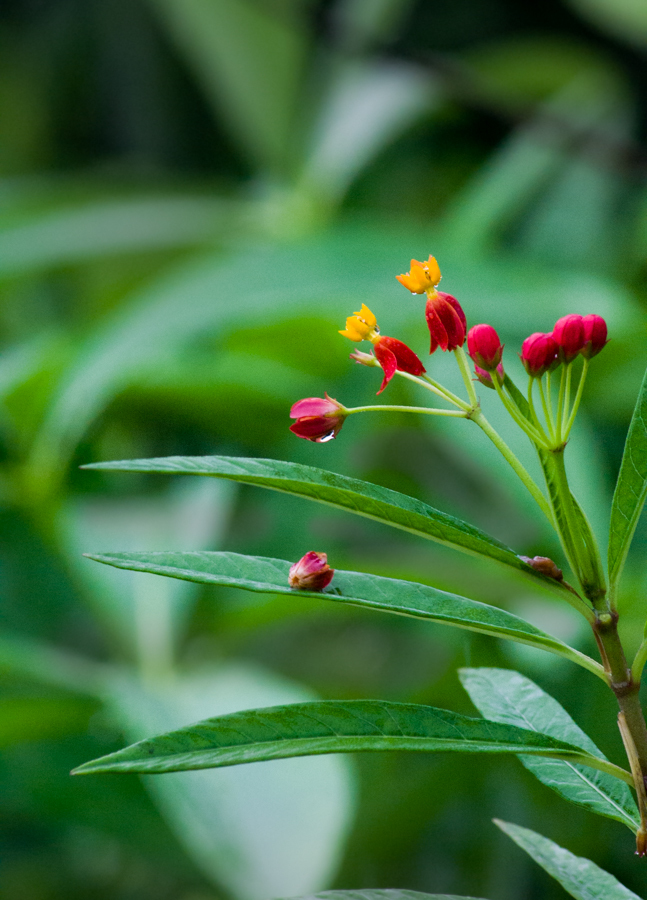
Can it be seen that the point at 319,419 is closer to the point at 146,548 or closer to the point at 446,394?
the point at 446,394

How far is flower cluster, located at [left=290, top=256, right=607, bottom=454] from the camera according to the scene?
16 cm

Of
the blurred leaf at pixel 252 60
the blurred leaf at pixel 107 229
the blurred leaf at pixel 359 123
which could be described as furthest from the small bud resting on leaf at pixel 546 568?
the blurred leaf at pixel 252 60

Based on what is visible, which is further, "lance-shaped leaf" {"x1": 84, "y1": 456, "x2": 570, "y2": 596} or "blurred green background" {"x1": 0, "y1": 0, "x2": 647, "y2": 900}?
"blurred green background" {"x1": 0, "y1": 0, "x2": 647, "y2": 900}

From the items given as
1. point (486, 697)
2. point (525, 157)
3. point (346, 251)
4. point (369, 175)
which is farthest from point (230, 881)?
point (369, 175)

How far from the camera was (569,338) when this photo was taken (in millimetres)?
162

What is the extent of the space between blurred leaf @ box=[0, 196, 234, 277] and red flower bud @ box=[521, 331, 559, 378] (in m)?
0.87

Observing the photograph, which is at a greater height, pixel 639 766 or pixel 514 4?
pixel 514 4

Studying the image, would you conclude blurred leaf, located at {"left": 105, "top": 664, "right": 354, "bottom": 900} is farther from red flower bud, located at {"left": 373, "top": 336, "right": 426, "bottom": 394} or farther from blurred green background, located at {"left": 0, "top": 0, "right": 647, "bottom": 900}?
red flower bud, located at {"left": 373, "top": 336, "right": 426, "bottom": 394}

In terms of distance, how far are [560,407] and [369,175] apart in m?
1.14

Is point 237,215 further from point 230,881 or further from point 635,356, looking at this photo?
point 230,881

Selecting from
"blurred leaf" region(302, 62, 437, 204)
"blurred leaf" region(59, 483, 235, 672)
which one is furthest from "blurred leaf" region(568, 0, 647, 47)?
"blurred leaf" region(59, 483, 235, 672)

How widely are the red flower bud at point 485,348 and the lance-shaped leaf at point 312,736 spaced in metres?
0.06

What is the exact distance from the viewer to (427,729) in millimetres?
143

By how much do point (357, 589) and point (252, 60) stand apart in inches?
48.1
